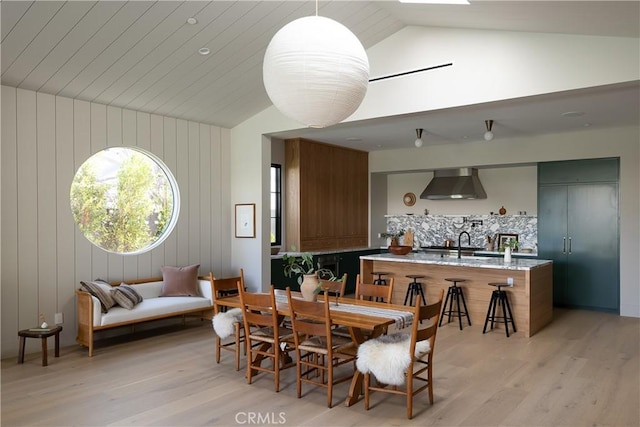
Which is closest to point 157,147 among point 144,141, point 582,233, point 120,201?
point 144,141

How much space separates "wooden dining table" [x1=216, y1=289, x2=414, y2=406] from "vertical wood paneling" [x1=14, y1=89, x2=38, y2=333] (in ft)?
8.85

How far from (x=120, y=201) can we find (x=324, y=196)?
3.62m

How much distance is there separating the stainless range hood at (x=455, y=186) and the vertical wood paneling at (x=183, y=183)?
14.4ft

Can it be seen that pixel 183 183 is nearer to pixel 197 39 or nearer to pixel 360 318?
pixel 197 39

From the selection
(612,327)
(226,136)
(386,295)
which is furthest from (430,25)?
(612,327)

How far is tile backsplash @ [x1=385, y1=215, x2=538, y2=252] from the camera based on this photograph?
8.32 meters

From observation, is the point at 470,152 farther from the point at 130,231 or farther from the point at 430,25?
the point at 130,231

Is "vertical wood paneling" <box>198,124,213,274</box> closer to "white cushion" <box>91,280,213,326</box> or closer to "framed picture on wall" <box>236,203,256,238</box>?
"framed picture on wall" <box>236,203,256,238</box>

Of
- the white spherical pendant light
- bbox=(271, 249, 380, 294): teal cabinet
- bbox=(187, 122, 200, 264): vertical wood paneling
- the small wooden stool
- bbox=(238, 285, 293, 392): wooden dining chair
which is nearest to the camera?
the white spherical pendant light

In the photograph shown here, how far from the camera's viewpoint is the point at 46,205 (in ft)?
16.6

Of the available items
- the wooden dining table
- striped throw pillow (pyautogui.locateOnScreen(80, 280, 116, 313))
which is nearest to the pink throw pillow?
striped throw pillow (pyautogui.locateOnScreen(80, 280, 116, 313))

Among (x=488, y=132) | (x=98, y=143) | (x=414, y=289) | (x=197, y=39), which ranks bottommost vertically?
(x=414, y=289)

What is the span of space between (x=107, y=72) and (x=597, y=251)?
6.86 metres

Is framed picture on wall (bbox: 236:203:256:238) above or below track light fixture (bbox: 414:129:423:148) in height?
below
